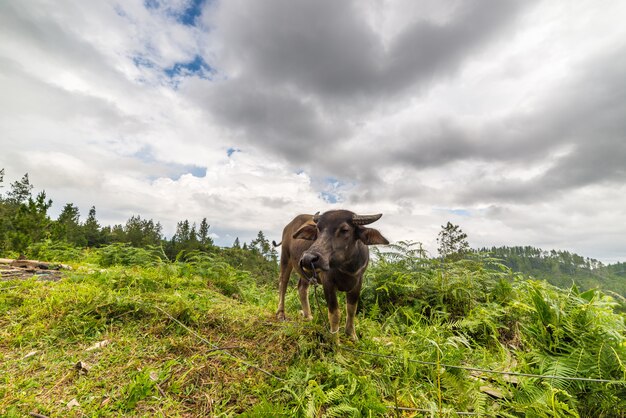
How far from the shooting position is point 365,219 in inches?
173

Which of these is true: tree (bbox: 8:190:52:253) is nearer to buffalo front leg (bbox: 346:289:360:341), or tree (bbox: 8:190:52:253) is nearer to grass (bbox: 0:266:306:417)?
grass (bbox: 0:266:306:417)

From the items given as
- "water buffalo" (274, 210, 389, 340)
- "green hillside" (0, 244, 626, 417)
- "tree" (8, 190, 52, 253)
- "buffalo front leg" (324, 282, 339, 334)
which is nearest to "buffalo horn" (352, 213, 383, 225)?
"water buffalo" (274, 210, 389, 340)

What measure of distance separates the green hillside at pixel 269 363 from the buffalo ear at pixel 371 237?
1.50m

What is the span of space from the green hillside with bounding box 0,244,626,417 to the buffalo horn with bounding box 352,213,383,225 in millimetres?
1765

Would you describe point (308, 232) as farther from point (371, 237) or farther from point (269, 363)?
point (269, 363)

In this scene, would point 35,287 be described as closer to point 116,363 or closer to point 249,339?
point 116,363

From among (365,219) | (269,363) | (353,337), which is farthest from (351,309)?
(269,363)

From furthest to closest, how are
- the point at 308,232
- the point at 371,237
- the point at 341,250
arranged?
the point at 308,232 < the point at 371,237 < the point at 341,250

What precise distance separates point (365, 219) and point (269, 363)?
7.90 feet

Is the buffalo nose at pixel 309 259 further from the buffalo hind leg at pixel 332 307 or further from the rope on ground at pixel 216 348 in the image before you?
the rope on ground at pixel 216 348

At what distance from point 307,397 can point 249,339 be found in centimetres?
152

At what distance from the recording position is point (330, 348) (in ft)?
12.4

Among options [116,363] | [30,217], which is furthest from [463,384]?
[30,217]

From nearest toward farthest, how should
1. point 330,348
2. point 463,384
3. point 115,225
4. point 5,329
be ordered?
point 463,384, point 5,329, point 330,348, point 115,225
